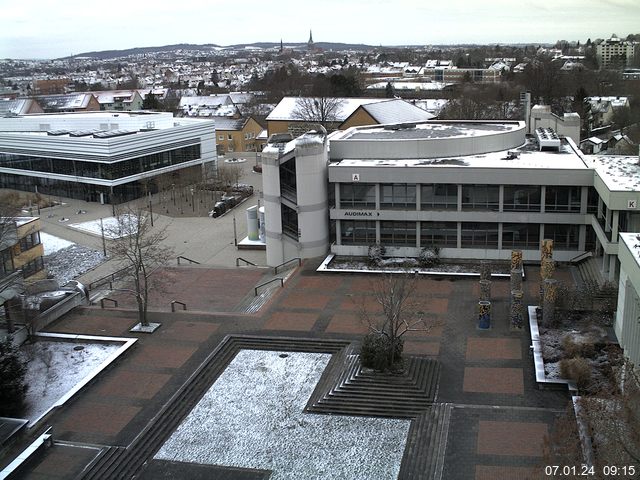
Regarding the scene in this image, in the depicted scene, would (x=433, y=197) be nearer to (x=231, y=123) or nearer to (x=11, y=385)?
(x=11, y=385)

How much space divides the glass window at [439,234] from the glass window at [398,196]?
4.39 ft

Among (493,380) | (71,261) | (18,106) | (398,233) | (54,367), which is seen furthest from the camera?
(18,106)

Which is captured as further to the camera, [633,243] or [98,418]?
[98,418]

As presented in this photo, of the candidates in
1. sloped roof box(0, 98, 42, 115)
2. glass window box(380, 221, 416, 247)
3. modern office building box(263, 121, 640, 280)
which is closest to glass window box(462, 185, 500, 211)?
modern office building box(263, 121, 640, 280)

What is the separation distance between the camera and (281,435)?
21.8 m

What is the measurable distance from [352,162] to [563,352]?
60.4 feet

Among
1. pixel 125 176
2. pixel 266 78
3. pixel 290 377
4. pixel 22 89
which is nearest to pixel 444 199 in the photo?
pixel 290 377

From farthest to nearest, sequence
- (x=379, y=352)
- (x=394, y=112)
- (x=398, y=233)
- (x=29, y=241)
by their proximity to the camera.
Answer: (x=394, y=112) < (x=29, y=241) < (x=398, y=233) < (x=379, y=352)

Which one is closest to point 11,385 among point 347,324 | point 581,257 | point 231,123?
point 347,324

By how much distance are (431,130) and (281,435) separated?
29264mm

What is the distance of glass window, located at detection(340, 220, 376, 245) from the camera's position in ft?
127

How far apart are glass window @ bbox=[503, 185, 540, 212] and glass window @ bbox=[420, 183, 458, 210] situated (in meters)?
2.64

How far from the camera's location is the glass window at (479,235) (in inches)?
1467

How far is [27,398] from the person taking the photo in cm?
2475
